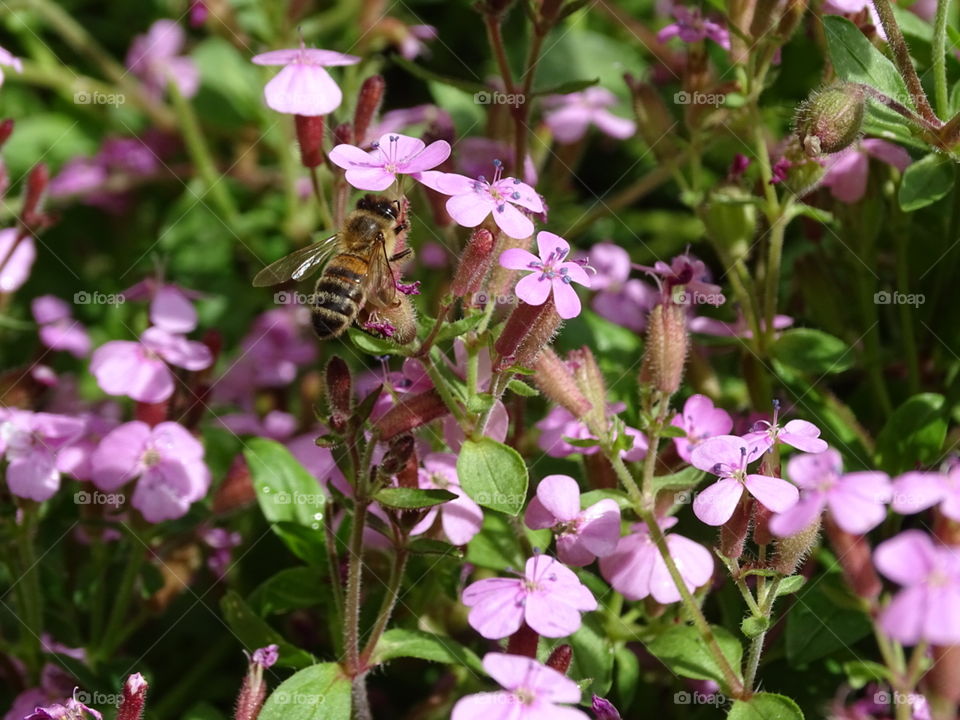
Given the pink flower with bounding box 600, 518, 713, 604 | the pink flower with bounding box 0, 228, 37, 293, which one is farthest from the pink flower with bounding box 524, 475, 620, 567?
the pink flower with bounding box 0, 228, 37, 293

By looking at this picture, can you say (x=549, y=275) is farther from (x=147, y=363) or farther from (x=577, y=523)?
(x=147, y=363)

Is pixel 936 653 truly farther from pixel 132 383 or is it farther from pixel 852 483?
pixel 132 383

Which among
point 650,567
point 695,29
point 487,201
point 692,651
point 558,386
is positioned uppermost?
point 695,29

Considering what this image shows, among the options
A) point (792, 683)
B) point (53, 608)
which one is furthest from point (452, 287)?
point (53, 608)

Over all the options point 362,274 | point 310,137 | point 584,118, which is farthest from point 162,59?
point 362,274

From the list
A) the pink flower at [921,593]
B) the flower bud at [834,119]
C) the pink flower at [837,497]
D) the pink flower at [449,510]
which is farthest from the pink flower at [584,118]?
the pink flower at [921,593]

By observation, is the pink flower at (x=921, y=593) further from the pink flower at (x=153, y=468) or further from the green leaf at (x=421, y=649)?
the pink flower at (x=153, y=468)
